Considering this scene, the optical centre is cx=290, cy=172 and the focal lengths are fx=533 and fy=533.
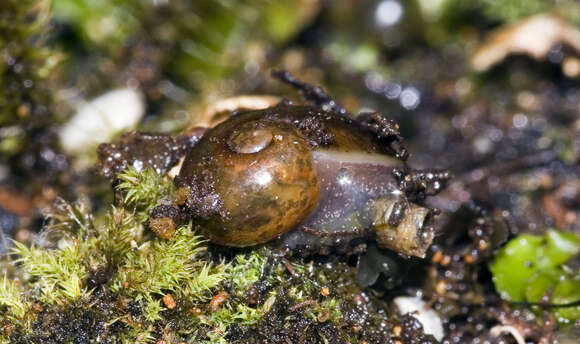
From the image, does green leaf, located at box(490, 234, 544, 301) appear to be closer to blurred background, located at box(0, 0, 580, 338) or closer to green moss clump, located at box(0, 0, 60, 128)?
blurred background, located at box(0, 0, 580, 338)

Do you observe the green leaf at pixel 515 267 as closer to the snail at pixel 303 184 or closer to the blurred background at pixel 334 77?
the blurred background at pixel 334 77

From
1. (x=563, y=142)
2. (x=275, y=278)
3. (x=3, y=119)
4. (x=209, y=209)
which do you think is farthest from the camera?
(x=563, y=142)

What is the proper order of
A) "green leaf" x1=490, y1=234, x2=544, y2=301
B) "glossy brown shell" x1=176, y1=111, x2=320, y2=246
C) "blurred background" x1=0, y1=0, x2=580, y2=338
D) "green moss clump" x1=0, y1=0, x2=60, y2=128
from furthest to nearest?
"blurred background" x1=0, y1=0, x2=580, y2=338, "green moss clump" x1=0, y1=0, x2=60, y2=128, "green leaf" x1=490, y1=234, x2=544, y2=301, "glossy brown shell" x1=176, y1=111, x2=320, y2=246

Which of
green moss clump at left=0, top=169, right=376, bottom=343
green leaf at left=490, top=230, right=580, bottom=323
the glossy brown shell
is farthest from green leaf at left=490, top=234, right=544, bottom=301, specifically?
the glossy brown shell

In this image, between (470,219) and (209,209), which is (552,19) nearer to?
(470,219)

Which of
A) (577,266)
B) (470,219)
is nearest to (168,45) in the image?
(470,219)

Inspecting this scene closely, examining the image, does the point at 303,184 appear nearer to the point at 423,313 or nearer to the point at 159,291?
the point at 159,291

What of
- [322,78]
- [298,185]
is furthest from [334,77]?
[298,185]

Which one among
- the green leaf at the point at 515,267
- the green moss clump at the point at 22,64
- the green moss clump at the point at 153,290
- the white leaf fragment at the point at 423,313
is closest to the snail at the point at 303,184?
the green moss clump at the point at 153,290
